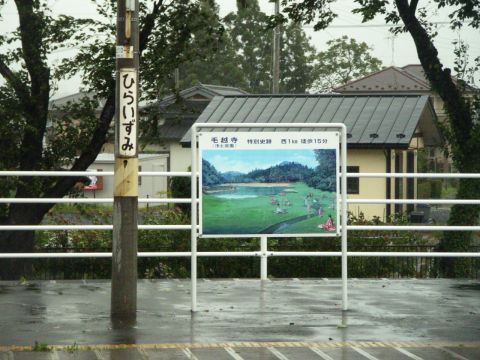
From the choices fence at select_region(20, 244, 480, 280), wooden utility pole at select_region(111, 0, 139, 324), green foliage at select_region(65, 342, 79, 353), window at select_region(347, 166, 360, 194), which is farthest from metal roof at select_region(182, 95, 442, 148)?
green foliage at select_region(65, 342, 79, 353)

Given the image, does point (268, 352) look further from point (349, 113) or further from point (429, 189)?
point (429, 189)

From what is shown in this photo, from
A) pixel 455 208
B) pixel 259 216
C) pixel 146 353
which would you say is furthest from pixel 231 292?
pixel 455 208

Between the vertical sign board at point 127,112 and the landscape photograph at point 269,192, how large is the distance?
104cm

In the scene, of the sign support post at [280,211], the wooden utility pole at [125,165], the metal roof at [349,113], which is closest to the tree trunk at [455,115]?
the metal roof at [349,113]

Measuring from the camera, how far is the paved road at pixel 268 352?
8.95 metres

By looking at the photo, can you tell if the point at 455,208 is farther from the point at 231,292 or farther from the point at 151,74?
the point at 231,292

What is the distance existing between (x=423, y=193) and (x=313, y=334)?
2116 inches

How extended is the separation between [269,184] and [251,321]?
5.35ft

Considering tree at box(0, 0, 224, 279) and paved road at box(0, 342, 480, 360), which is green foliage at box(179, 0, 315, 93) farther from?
paved road at box(0, 342, 480, 360)

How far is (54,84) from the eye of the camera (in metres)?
21.6

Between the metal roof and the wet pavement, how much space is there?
22.9 metres

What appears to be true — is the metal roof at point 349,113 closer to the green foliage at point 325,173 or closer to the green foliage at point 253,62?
the green foliage at point 325,173

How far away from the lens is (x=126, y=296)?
10.7 metres

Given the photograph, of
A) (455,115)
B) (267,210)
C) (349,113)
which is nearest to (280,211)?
(267,210)
